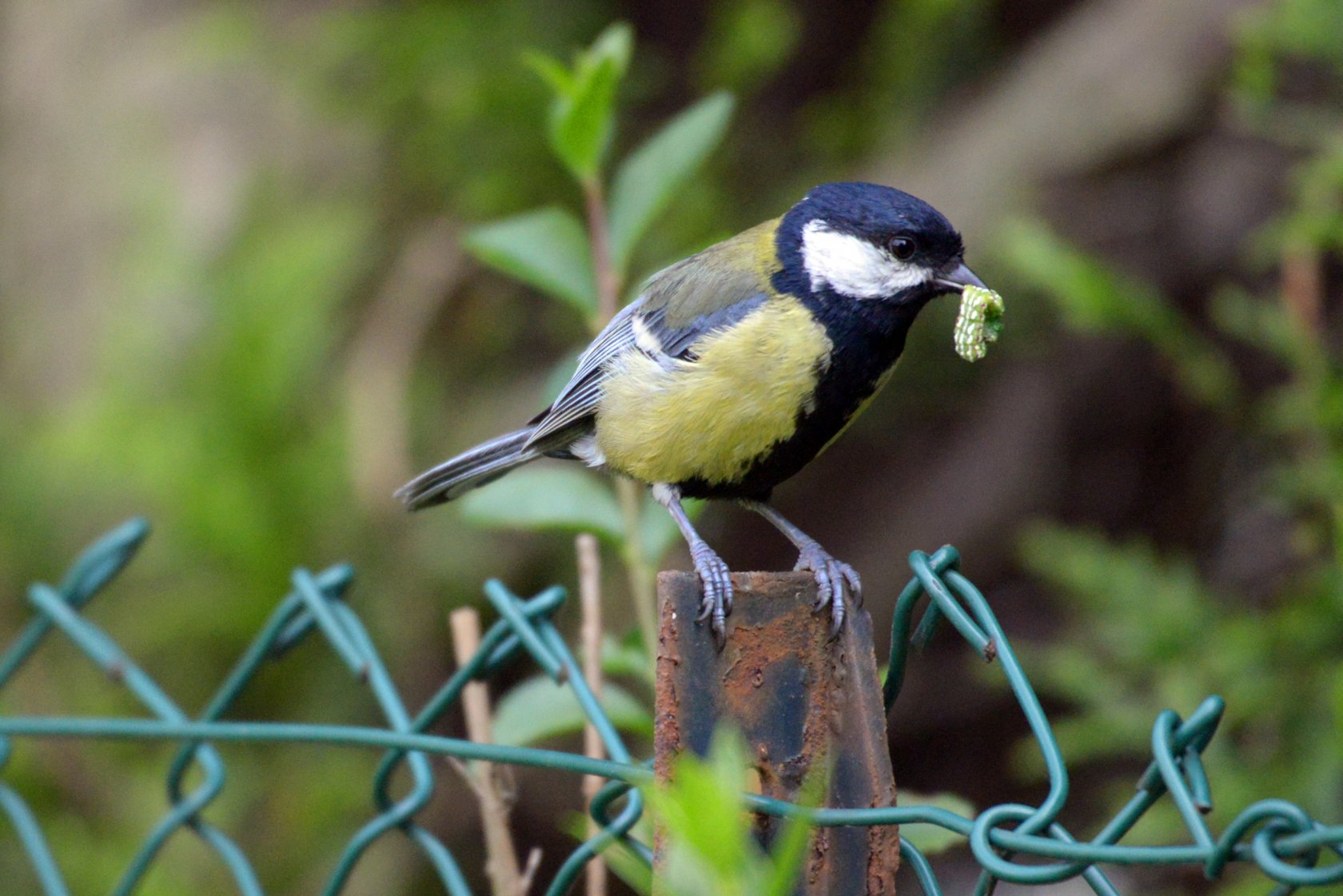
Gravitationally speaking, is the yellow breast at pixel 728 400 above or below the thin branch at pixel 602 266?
below

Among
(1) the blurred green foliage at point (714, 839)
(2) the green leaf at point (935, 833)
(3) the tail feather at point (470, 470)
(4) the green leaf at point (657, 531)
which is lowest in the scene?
(2) the green leaf at point (935, 833)

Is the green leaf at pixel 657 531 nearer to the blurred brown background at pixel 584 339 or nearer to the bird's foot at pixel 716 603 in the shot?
the bird's foot at pixel 716 603

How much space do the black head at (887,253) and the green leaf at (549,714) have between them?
669 mm

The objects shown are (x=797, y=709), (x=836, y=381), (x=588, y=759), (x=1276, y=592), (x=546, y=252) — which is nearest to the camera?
(x=797, y=709)

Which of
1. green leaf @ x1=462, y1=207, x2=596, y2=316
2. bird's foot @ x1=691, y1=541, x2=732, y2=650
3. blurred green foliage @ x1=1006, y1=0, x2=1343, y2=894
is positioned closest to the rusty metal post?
bird's foot @ x1=691, y1=541, x2=732, y2=650

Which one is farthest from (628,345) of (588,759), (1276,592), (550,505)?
(1276,592)

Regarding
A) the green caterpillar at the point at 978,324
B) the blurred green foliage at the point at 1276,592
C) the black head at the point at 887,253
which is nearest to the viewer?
the green caterpillar at the point at 978,324

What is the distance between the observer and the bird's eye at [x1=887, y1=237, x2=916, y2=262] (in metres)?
1.80

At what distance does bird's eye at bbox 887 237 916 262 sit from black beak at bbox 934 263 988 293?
0.05 meters

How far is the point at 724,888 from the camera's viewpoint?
23.4 inches

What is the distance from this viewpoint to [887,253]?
5.92ft

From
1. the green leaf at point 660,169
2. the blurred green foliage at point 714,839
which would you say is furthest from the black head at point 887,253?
the blurred green foliage at point 714,839

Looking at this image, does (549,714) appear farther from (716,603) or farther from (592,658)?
(716,603)

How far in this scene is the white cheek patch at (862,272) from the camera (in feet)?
5.91
